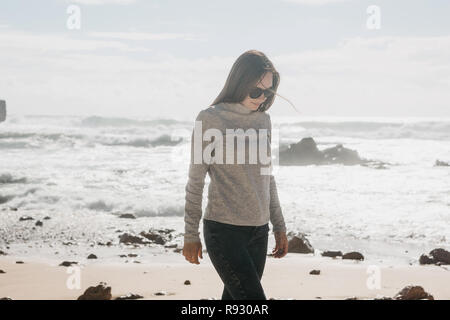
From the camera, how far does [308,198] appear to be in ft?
40.4

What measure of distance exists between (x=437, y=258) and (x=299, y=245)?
1.78 metres

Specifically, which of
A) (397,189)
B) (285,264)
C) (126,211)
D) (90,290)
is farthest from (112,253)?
(397,189)

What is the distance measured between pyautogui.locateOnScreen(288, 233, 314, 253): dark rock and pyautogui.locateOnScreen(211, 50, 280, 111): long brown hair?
529cm

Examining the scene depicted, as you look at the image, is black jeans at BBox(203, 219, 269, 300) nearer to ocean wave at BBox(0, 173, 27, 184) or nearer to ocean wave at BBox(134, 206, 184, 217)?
ocean wave at BBox(134, 206, 184, 217)

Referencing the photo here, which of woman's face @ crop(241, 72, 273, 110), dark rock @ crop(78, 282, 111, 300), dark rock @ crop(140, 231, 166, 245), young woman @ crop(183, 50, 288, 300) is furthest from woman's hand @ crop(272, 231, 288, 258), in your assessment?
dark rock @ crop(140, 231, 166, 245)

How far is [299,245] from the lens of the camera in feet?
25.2

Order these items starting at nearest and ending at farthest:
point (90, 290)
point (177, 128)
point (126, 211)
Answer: point (90, 290), point (126, 211), point (177, 128)

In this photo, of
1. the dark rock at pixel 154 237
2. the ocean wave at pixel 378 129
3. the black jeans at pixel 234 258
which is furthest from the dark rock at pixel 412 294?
the ocean wave at pixel 378 129

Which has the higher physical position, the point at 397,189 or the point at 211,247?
the point at 211,247

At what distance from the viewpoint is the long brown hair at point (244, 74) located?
2.58 meters

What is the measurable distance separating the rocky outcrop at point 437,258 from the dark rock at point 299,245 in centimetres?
147

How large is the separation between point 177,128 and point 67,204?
1331 inches

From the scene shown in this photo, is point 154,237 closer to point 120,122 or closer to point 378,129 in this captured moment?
point 120,122
